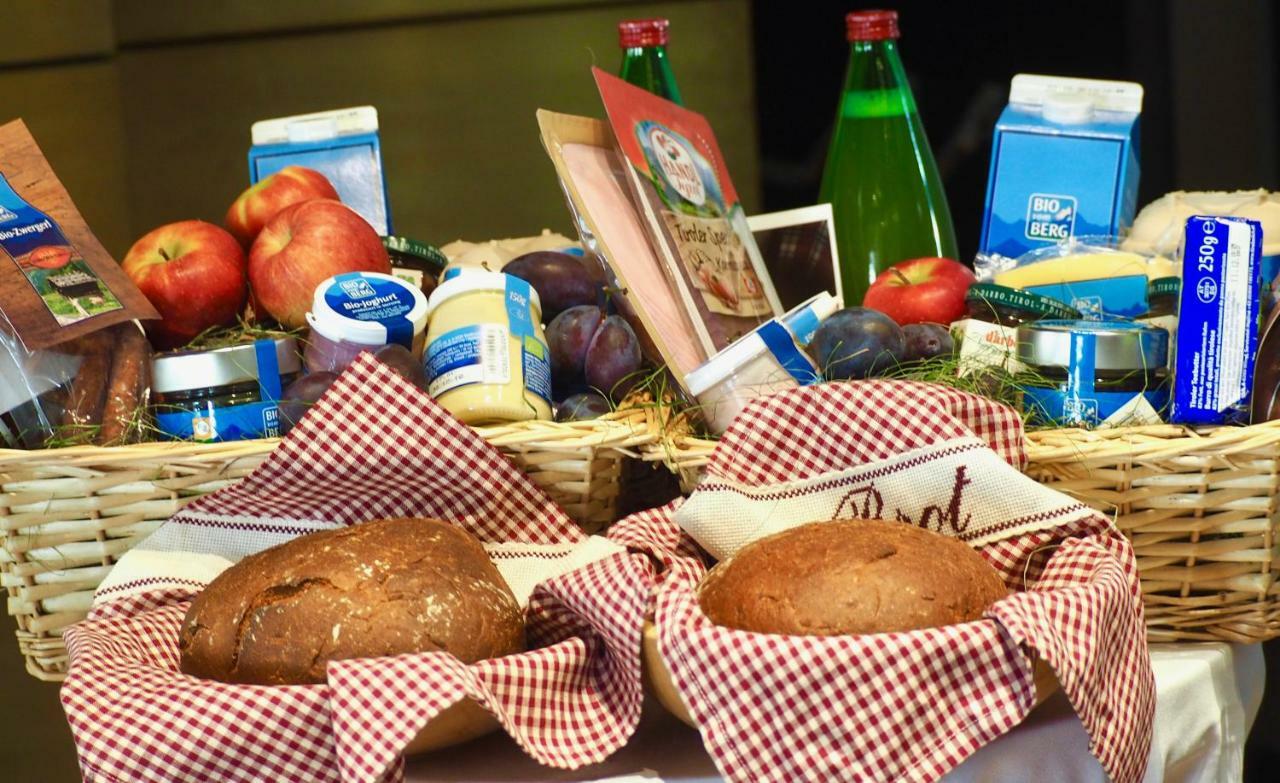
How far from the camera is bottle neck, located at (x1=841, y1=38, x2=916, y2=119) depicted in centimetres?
154

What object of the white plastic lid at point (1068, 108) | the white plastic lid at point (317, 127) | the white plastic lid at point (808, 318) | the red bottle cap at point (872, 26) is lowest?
the white plastic lid at point (808, 318)

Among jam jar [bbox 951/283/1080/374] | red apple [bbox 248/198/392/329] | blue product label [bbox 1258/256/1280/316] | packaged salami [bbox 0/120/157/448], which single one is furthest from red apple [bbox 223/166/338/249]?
blue product label [bbox 1258/256/1280/316]

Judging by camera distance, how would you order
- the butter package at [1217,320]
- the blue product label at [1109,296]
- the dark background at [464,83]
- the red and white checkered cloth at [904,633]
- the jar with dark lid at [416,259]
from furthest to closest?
the dark background at [464,83], the jar with dark lid at [416,259], the blue product label at [1109,296], the butter package at [1217,320], the red and white checkered cloth at [904,633]

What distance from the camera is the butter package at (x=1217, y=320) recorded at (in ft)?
3.16

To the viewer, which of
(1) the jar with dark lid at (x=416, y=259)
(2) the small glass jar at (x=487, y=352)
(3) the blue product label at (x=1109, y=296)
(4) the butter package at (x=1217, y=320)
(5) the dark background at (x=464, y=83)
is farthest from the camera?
(5) the dark background at (x=464, y=83)

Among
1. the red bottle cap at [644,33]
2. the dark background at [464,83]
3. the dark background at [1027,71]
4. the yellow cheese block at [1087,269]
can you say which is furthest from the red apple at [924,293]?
the dark background at [1027,71]

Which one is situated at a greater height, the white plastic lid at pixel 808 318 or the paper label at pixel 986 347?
the white plastic lid at pixel 808 318

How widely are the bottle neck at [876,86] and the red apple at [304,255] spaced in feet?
1.93

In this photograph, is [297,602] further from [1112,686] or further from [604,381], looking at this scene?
[1112,686]

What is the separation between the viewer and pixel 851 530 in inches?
34.2

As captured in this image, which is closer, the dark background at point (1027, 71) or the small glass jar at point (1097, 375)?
the small glass jar at point (1097, 375)

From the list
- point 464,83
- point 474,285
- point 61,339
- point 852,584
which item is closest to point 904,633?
point 852,584

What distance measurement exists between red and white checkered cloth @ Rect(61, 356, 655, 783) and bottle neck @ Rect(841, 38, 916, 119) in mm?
735

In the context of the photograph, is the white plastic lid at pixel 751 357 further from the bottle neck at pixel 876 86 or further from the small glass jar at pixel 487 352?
the bottle neck at pixel 876 86
